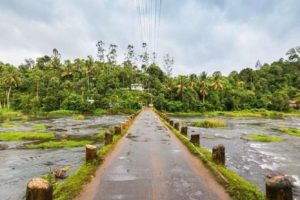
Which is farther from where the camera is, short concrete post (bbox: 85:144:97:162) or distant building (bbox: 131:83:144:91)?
distant building (bbox: 131:83:144:91)

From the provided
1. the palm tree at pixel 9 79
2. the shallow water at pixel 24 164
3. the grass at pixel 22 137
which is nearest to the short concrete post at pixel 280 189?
the shallow water at pixel 24 164

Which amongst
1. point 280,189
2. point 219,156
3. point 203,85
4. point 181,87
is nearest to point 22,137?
point 219,156

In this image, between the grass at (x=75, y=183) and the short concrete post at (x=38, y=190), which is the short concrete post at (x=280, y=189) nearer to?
the grass at (x=75, y=183)

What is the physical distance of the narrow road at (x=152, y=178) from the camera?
27.5 feet

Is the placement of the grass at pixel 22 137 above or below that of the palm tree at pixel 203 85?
below

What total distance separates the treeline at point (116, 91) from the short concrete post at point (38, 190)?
75.7 meters

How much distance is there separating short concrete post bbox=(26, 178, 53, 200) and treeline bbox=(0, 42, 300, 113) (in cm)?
7573

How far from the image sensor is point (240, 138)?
3228 cm

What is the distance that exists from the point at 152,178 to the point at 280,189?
4.31m

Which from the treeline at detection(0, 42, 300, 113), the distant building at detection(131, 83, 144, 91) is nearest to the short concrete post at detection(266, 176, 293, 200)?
the treeline at detection(0, 42, 300, 113)

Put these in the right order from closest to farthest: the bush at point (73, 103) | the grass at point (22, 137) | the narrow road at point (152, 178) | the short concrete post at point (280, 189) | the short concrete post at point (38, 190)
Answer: the short concrete post at point (38, 190) < the short concrete post at point (280, 189) < the narrow road at point (152, 178) < the grass at point (22, 137) < the bush at point (73, 103)

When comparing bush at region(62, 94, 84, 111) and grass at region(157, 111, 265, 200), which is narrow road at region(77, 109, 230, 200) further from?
bush at region(62, 94, 84, 111)

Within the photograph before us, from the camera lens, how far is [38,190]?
687 centimetres

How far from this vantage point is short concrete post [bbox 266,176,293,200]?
703 cm
